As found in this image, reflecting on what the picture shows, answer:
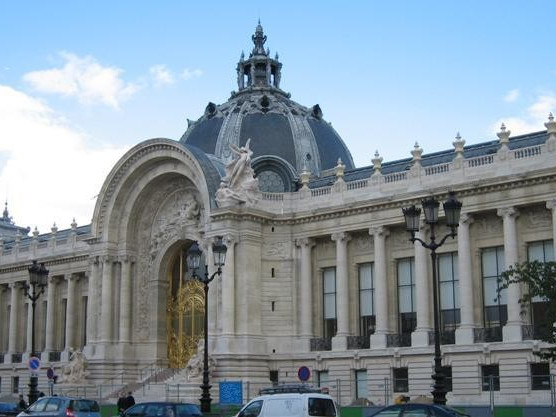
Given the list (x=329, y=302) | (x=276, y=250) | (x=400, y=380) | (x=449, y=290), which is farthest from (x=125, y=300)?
(x=449, y=290)

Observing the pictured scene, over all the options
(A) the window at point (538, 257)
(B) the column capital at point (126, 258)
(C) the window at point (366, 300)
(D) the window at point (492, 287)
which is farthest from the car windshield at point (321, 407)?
(B) the column capital at point (126, 258)

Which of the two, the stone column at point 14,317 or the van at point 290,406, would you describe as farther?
the stone column at point 14,317

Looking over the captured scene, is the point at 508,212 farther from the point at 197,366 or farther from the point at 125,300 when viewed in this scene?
the point at 125,300

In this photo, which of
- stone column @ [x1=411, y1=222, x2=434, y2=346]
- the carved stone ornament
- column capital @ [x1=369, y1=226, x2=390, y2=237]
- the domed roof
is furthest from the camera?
the domed roof

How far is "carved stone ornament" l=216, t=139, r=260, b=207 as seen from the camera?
44438 mm

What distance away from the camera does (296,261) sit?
45.9m

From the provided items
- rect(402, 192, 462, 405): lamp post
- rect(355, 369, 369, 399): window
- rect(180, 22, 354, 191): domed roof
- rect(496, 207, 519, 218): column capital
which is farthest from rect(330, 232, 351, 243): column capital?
rect(402, 192, 462, 405): lamp post

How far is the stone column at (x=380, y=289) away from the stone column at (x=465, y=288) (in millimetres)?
3775

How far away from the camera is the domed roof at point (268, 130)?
1953 inches

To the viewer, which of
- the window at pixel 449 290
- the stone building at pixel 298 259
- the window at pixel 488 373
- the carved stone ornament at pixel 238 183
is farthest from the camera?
the carved stone ornament at pixel 238 183

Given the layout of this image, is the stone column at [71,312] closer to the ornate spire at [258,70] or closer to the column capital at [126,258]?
the column capital at [126,258]

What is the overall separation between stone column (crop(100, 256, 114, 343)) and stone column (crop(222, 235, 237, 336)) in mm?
9333

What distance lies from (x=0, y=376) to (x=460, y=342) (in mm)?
33092

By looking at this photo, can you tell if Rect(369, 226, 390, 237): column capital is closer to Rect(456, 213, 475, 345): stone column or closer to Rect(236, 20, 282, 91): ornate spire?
Rect(456, 213, 475, 345): stone column
